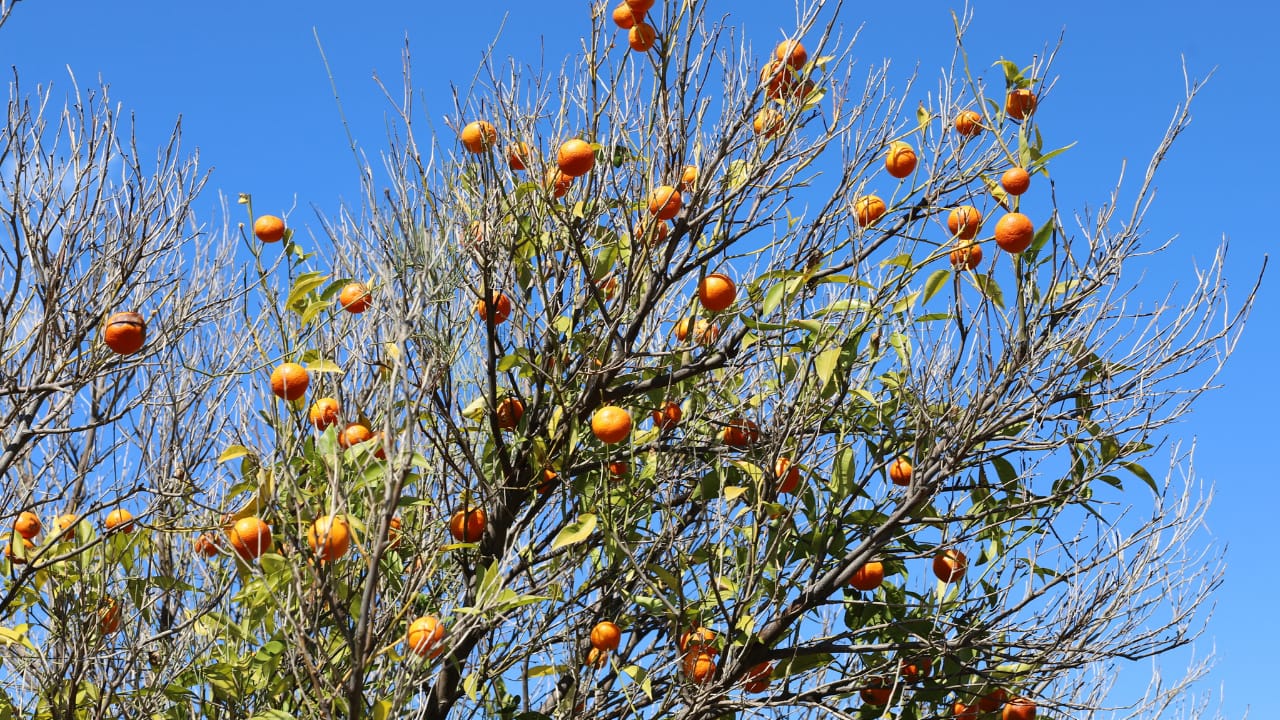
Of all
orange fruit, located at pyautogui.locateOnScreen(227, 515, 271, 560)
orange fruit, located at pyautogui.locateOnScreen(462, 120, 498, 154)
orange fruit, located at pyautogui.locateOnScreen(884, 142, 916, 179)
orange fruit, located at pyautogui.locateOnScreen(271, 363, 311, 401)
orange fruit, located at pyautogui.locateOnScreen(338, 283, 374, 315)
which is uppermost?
orange fruit, located at pyautogui.locateOnScreen(884, 142, 916, 179)

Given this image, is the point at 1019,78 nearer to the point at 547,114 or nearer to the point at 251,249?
the point at 547,114

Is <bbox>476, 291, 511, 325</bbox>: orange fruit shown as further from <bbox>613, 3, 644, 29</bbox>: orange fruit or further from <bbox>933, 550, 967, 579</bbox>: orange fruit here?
<bbox>933, 550, 967, 579</bbox>: orange fruit

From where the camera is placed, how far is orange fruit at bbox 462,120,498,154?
3144mm

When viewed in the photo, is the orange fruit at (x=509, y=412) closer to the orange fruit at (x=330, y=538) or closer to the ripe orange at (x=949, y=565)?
the orange fruit at (x=330, y=538)

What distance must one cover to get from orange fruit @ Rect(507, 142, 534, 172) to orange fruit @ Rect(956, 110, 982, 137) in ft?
4.68

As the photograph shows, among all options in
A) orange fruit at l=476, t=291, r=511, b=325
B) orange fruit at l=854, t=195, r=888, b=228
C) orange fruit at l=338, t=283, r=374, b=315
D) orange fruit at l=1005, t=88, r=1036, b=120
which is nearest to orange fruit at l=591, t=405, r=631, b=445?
orange fruit at l=476, t=291, r=511, b=325

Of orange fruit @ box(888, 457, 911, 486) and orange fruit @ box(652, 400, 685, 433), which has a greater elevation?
orange fruit @ box(652, 400, 685, 433)

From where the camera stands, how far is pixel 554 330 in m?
3.13

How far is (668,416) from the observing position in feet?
10.9

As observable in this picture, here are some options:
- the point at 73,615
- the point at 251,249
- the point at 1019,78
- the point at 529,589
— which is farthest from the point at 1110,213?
the point at 73,615

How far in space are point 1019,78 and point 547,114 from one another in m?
1.48

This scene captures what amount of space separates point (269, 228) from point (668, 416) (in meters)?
1.39

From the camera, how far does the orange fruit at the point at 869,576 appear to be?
3193 mm

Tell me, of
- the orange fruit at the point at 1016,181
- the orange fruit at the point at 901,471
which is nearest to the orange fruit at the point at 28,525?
the orange fruit at the point at 901,471
